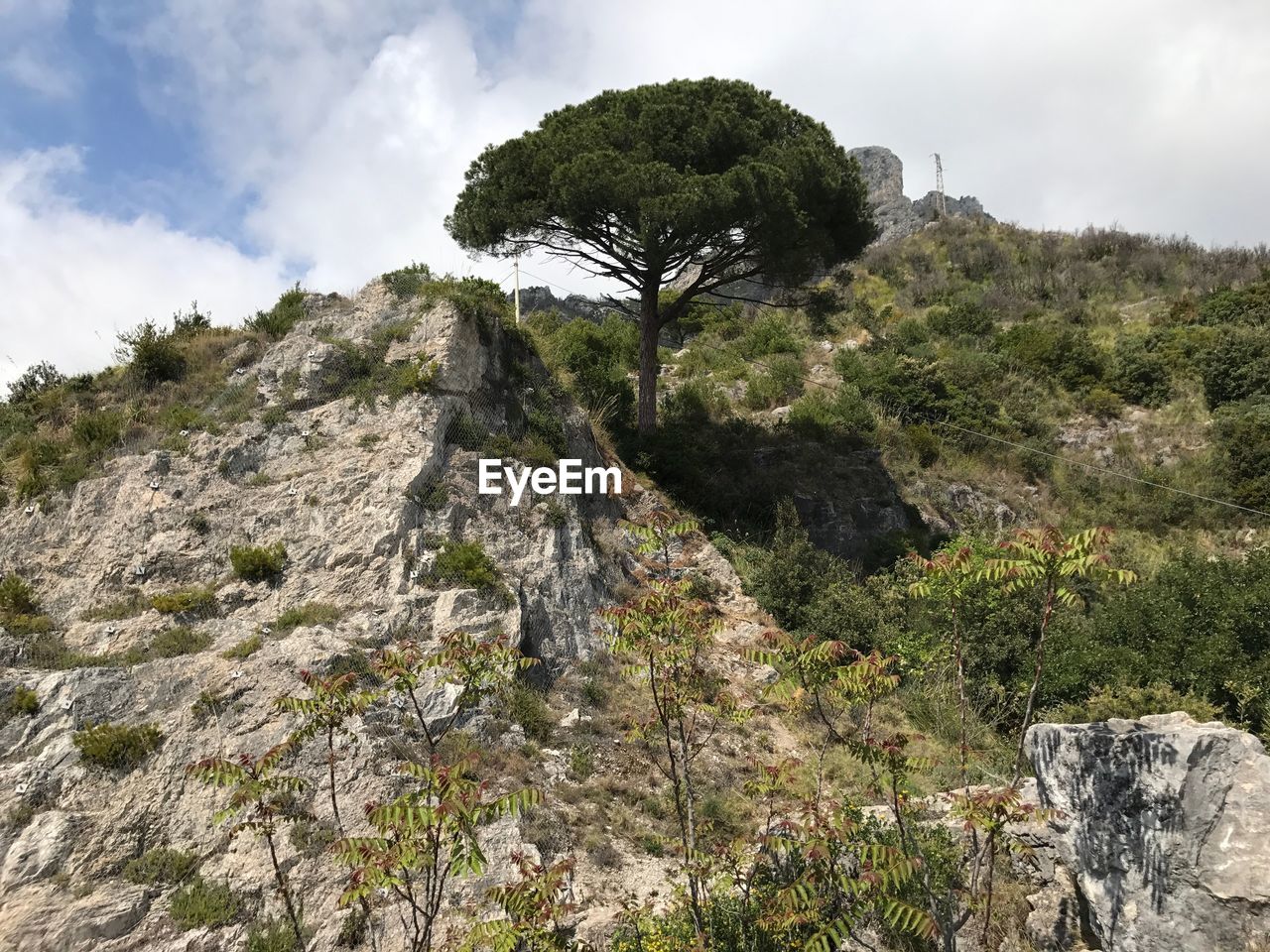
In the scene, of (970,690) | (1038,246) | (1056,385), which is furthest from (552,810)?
(1038,246)

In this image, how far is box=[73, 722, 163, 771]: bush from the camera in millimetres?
6828

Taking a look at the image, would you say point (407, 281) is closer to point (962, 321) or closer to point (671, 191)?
point (671, 191)

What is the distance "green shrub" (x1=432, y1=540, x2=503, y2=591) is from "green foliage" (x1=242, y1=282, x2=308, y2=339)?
239 inches

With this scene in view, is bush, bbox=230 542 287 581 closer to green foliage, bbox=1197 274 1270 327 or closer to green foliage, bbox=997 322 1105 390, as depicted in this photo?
green foliage, bbox=997 322 1105 390

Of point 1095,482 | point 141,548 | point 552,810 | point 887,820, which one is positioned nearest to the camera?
point 887,820

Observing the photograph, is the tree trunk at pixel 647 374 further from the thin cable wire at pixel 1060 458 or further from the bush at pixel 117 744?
the bush at pixel 117 744

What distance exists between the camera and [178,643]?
27.3 ft

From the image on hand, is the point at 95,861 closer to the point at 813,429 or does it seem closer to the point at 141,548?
the point at 141,548

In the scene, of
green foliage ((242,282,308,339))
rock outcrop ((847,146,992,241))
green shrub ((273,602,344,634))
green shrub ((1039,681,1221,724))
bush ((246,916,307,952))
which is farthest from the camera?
rock outcrop ((847,146,992,241))

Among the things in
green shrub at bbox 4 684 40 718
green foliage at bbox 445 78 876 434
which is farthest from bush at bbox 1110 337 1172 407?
green shrub at bbox 4 684 40 718

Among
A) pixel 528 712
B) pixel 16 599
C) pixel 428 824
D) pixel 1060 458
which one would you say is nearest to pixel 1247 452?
pixel 1060 458

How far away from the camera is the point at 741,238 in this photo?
15.0 meters

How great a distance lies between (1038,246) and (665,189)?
920 inches

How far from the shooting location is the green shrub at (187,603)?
8797 mm
